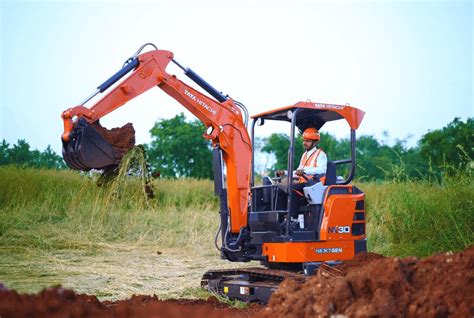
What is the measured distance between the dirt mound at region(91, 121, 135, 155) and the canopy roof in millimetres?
1865

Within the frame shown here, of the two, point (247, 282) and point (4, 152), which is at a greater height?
point (4, 152)

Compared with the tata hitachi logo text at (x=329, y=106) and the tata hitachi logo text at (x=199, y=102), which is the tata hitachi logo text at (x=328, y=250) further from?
the tata hitachi logo text at (x=199, y=102)

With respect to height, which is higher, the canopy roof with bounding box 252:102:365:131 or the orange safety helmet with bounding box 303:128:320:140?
the canopy roof with bounding box 252:102:365:131

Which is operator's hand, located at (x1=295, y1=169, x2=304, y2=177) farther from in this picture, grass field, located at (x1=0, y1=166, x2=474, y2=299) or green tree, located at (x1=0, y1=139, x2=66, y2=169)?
green tree, located at (x1=0, y1=139, x2=66, y2=169)

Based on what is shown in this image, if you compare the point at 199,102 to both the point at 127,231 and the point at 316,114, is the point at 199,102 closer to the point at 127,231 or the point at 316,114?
the point at 316,114

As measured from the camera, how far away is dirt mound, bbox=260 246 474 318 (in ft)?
13.6

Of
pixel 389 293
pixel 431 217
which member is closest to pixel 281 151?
pixel 431 217

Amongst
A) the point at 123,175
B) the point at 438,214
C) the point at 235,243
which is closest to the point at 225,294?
the point at 235,243

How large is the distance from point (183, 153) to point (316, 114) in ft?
90.5

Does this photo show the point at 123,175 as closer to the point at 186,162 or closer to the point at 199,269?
the point at 199,269

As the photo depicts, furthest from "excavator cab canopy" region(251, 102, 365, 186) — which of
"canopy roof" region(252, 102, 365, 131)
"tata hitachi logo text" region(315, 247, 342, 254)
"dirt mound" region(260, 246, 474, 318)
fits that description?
"dirt mound" region(260, 246, 474, 318)

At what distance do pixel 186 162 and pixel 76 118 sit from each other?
27751mm

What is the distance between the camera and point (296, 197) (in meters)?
8.20

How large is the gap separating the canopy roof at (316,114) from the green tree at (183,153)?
992 inches
